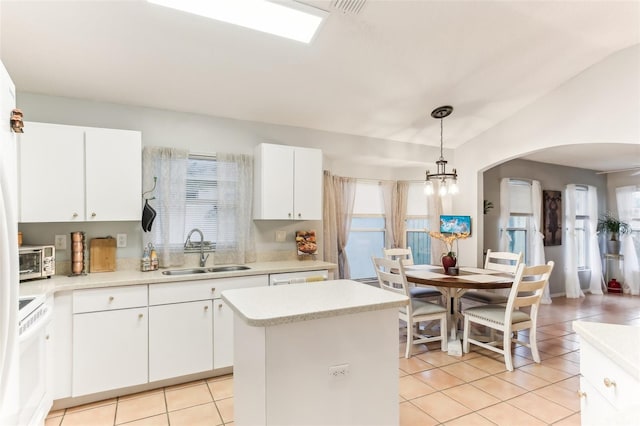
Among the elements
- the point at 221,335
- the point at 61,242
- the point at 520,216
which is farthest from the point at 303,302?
the point at 520,216

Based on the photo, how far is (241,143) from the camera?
3602 mm

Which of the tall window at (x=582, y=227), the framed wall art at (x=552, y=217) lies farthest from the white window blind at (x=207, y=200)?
the tall window at (x=582, y=227)

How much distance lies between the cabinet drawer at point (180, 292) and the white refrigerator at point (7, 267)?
146 cm

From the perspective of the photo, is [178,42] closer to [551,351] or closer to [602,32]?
[602,32]

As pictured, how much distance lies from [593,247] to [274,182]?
6.55 meters

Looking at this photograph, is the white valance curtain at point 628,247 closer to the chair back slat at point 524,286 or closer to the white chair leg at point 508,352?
the chair back slat at point 524,286

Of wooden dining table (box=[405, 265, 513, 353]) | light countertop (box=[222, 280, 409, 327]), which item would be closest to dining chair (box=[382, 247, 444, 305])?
wooden dining table (box=[405, 265, 513, 353])

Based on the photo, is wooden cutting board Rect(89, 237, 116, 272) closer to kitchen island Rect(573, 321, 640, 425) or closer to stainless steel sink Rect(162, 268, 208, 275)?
stainless steel sink Rect(162, 268, 208, 275)

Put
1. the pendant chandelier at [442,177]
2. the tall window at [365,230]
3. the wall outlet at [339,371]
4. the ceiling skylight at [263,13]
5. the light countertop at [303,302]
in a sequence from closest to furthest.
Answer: the light countertop at [303,302] < the wall outlet at [339,371] < the ceiling skylight at [263,13] < the pendant chandelier at [442,177] < the tall window at [365,230]

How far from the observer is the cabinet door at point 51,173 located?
99.3 inches

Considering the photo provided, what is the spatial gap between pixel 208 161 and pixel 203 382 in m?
2.02

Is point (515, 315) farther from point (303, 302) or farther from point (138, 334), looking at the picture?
point (138, 334)

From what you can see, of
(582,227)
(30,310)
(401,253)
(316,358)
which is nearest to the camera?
(316,358)

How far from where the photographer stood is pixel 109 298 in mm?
2523
